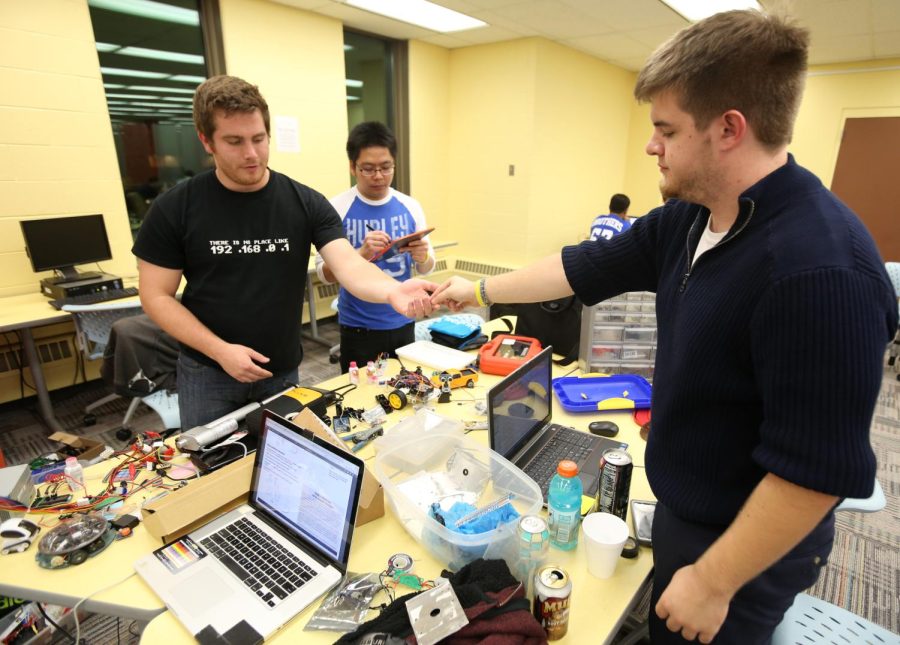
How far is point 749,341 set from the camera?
33.2 inches

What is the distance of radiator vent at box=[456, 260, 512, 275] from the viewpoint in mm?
5672

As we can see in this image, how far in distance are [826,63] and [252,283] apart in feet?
22.1

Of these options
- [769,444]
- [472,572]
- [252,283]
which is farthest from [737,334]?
[252,283]

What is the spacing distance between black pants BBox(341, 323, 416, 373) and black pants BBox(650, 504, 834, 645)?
1.61 m

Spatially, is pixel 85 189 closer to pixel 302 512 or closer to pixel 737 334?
pixel 302 512

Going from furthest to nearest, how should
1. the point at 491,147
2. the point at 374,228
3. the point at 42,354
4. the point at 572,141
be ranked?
the point at 572,141, the point at 491,147, the point at 42,354, the point at 374,228

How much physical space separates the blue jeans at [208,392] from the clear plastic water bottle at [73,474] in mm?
413

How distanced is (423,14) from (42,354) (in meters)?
4.00

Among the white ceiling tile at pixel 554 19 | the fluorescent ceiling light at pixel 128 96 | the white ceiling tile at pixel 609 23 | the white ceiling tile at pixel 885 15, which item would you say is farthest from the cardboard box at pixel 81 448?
the white ceiling tile at pixel 885 15

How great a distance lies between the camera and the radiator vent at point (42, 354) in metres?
3.41

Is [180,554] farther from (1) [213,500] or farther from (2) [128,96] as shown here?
(2) [128,96]

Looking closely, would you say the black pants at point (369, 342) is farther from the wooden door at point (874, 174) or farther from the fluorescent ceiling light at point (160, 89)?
the wooden door at point (874, 174)

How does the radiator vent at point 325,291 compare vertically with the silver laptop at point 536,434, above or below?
below

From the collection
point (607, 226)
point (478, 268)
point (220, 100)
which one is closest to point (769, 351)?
point (220, 100)
